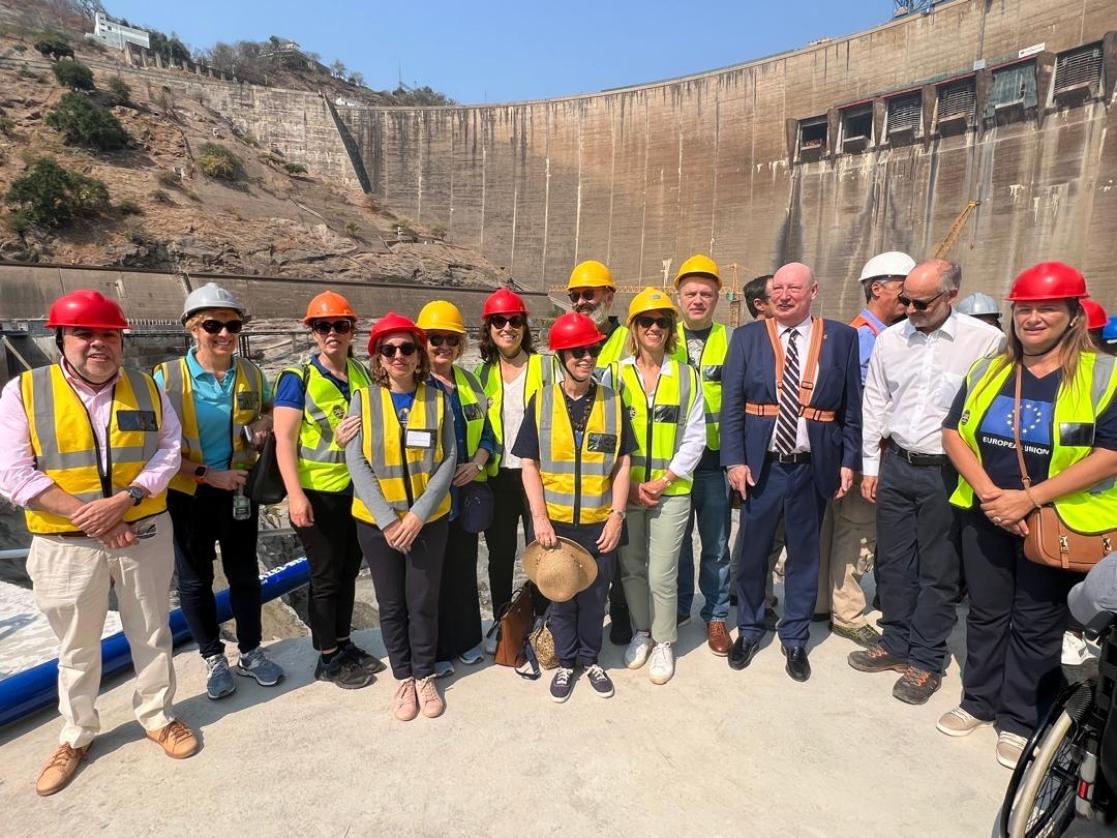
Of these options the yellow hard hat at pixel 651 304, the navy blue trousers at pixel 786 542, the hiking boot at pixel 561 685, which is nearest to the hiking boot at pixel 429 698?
the hiking boot at pixel 561 685

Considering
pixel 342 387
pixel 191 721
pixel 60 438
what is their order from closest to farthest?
pixel 60 438 → pixel 191 721 → pixel 342 387

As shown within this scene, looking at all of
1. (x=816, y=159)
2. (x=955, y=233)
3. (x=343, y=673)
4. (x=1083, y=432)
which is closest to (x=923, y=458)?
(x=1083, y=432)

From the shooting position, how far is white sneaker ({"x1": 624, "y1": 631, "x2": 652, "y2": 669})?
277 cm

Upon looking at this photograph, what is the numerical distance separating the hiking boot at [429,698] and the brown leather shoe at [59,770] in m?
1.17

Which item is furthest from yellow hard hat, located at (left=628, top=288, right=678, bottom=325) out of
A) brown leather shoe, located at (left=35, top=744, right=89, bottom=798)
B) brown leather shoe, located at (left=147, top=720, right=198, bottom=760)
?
brown leather shoe, located at (left=35, top=744, right=89, bottom=798)

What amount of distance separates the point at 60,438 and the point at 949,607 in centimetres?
340

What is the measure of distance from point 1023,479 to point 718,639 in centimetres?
145

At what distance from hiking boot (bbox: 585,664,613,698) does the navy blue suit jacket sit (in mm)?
1081

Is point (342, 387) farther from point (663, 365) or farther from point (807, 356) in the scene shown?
point (807, 356)

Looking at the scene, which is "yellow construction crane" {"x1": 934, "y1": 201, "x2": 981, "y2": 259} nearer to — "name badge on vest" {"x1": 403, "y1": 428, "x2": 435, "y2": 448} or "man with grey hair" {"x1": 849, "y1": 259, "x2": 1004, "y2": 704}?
"man with grey hair" {"x1": 849, "y1": 259, "x2": 1004, "y2": 704}

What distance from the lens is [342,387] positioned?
257 centimetres

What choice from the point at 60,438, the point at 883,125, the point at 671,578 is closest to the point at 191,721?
the point at 60,438

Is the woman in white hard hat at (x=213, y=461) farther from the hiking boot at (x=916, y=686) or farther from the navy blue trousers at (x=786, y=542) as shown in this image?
the hiking boot at (x=916, y=686)

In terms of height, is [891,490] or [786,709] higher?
[891,490]
